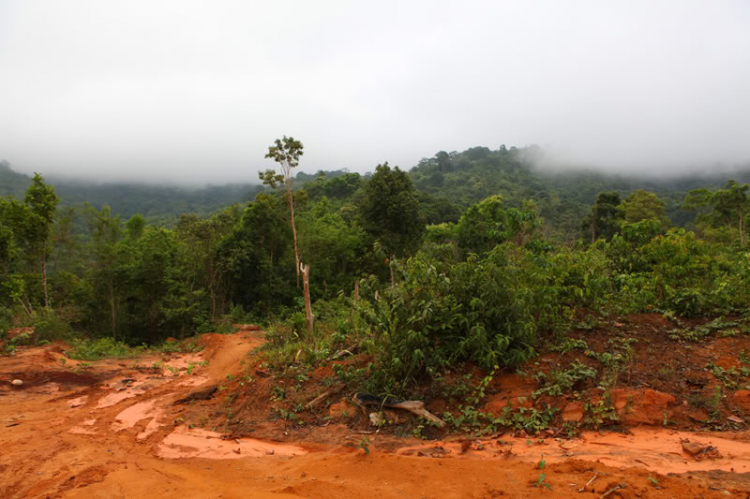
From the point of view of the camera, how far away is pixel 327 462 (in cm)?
418

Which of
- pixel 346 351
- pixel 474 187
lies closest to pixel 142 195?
pixel 474 187

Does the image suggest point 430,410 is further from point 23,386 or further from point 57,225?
point 57,225

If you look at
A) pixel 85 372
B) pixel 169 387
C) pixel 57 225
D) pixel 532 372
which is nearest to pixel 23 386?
pixel 85 372

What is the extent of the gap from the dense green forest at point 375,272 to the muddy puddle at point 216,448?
1.43 meters

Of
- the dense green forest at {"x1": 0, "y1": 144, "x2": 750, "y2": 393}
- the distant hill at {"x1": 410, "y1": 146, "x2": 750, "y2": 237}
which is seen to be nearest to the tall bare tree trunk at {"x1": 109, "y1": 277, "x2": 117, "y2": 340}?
the dense green forest at {"x1": 0, "y1": 144, "x2": 750, "y2": 393}

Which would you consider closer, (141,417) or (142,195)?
(141,417)

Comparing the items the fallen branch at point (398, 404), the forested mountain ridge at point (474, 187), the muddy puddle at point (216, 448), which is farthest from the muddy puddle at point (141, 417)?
the forested mountain ridge at point (474, 187)

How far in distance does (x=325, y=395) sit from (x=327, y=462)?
1.71 metres

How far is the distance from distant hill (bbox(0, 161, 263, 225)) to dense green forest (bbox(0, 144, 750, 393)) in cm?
3764

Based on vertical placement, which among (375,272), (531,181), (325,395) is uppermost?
(531,181)

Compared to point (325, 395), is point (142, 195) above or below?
above

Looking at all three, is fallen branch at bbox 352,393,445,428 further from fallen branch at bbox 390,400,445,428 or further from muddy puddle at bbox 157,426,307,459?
muddy puddle at bbox 157,426,307,459

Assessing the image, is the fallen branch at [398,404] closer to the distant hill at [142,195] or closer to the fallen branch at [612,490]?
the fallen branch at [612,490]

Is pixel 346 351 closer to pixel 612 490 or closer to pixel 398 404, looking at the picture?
pixel 398 404
